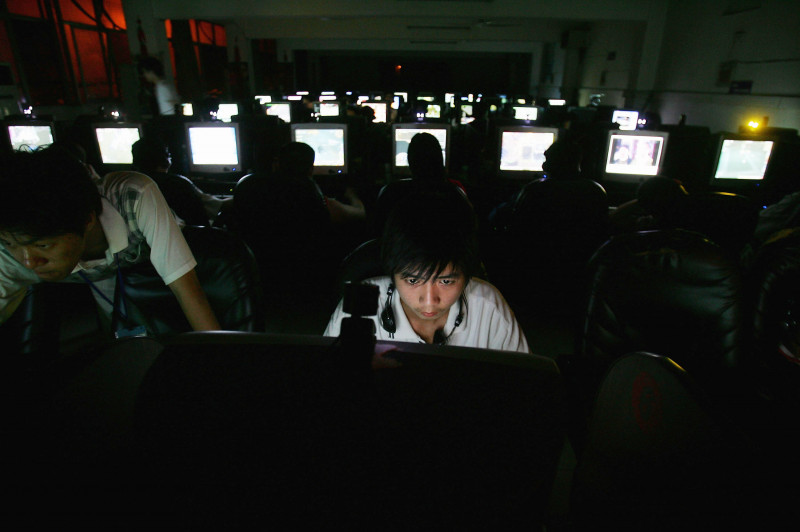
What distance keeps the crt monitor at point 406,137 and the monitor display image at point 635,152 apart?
1424 millimetres

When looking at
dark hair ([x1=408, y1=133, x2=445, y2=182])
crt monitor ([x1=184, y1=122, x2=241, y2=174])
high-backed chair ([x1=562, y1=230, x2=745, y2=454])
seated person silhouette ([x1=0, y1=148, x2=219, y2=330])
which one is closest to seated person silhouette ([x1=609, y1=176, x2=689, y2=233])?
high-backed chair ([x1=562, y1=230, x2=745, y2=454])

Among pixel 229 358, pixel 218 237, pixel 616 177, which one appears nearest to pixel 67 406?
pixel 229 358

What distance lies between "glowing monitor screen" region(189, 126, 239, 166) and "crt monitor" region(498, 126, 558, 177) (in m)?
2.48

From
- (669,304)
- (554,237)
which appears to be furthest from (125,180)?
(554,237)

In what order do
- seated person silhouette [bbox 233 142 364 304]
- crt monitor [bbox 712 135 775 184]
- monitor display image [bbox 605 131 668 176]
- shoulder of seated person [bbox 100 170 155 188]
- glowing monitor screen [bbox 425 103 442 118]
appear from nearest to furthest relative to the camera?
shoulder of seated person [bbox 100 170 155 188]
seated person silhouette [bbox 233 142 364 304]
crt monitor [bbox 712 135 775 184]
monitor display image [bbox 605 131 668 176]
glowing monitor screen [bbox 425 103 442 118]

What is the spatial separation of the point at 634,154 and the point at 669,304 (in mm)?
2812

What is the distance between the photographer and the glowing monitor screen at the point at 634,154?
12.2ft

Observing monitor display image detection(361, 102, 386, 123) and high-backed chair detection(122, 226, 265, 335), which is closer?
high-backed chair detection(122, 226, 265, 335)

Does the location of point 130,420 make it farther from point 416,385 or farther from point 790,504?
point 790,504

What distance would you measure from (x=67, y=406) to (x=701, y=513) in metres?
0.58

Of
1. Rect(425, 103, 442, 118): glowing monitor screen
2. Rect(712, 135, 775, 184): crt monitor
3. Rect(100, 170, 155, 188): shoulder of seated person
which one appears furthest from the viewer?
Rect(425, 103, 442, 118): glowing monitor screen

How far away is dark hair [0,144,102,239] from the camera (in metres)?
0.95

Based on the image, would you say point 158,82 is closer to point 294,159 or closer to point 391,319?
point 294,159

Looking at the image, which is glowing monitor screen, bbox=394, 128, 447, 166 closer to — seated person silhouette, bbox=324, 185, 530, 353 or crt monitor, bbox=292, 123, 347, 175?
crt monitor, bbox=292, 123, 347, 175
